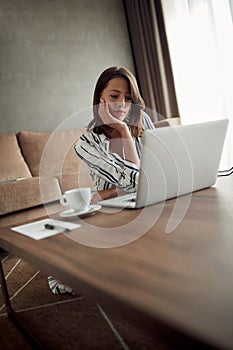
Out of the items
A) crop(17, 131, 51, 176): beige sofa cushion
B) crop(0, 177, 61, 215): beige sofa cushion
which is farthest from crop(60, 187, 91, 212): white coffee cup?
crop(17, 131, 51, 176): beige sofa cushion

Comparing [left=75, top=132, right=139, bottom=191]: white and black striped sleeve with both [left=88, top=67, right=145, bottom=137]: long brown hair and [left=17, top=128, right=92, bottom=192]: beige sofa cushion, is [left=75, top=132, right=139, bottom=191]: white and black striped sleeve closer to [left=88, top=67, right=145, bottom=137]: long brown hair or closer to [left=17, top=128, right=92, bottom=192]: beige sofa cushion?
[left=88, top=67, right=145, bottom=137]: long brown hair

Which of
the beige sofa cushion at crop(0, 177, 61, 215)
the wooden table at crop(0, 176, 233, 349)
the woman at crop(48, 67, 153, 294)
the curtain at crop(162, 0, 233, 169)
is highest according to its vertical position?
the curtain at crop(162, 0, 233, 169)

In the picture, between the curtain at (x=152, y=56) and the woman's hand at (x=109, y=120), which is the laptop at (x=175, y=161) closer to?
the woman's hand at (x=109, y=120)

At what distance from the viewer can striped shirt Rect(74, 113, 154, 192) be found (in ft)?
4.78

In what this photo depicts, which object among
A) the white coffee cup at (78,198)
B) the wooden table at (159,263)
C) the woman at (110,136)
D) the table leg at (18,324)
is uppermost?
the woman at (110,136)

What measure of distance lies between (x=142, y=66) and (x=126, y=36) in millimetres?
378

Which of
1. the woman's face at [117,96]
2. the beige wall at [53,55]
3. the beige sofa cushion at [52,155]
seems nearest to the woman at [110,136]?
the woman's face at [117,96]

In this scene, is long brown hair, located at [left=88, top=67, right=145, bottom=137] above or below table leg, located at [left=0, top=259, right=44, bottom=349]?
above

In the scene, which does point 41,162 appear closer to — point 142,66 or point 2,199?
point 2,199

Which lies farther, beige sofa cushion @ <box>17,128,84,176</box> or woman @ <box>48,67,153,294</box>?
beige sofa cushion @ <box>17,128,84,176</box>

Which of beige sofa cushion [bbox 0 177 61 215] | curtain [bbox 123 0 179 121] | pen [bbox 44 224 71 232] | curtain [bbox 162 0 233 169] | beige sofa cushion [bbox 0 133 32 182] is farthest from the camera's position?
curtain [bbox 123 0 179 121]

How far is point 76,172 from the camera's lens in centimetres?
293

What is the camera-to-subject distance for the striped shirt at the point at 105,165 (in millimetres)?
1457

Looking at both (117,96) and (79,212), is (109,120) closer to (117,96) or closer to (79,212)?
(117,96)
